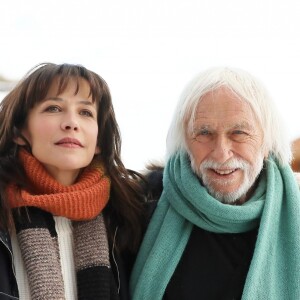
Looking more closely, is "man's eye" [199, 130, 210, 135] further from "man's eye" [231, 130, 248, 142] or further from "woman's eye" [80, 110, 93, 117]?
"woman's eye" [80, 110, 93, 117]

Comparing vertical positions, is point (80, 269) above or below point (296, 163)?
below

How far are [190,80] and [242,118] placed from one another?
0.78 feet

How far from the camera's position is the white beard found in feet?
4.25

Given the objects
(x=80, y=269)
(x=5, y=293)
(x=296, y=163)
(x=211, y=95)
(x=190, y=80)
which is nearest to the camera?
(x=5, y=293)

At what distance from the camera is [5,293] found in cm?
104

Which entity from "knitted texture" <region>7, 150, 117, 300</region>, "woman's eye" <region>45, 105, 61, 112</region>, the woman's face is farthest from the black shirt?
"woman's eye" <region>45, 105, 61, 112</region>

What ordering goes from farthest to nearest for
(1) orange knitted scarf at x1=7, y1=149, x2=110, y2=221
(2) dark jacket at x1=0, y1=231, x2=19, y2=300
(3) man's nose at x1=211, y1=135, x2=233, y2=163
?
(3) man's nose at x1=211, y1=135, x2=233, y2=163, (1) orange knitted scarf at x1=7, y1=149, x2=110, y2=221, (2) dark jacket at x1=0, y1=231, x2=19, y2=300

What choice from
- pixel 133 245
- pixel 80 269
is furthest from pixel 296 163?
pixel 80 269

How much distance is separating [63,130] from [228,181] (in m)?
0.50

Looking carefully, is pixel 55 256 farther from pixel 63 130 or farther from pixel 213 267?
pixel 213 267

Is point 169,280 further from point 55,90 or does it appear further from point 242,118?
point 55,90

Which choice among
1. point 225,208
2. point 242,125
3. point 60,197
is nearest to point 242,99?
point 242,125

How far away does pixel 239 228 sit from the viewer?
1290 mm

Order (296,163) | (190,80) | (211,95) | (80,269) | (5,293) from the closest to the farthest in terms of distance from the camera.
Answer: (5,293) → (80,269) → (211,95) → (190,80) → (296,163)
